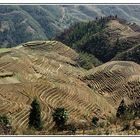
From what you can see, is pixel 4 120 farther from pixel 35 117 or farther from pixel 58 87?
pixel 58 87

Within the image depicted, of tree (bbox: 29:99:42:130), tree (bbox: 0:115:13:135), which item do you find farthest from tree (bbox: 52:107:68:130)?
tree (bbox: 0:115:13:135)

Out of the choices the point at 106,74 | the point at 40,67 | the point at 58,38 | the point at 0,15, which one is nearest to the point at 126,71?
the point at 106,74

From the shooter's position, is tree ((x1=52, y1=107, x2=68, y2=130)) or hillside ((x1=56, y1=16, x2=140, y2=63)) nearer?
tree ((x1=52, y1=107, x2=68, y2=130))

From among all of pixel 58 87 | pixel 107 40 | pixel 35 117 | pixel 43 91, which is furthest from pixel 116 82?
pixel 107 40

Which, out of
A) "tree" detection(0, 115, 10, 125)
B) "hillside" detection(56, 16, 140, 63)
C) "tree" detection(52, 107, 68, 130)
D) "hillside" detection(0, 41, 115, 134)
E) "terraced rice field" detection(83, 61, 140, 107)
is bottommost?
"hillside" detection(56, 16, 140, 63)

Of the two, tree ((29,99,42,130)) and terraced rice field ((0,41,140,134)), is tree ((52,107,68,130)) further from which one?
tree ((29,99,42,130))

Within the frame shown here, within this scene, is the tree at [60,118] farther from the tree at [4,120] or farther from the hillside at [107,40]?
the hillside at [107,40]

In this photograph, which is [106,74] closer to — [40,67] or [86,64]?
[40,67]
